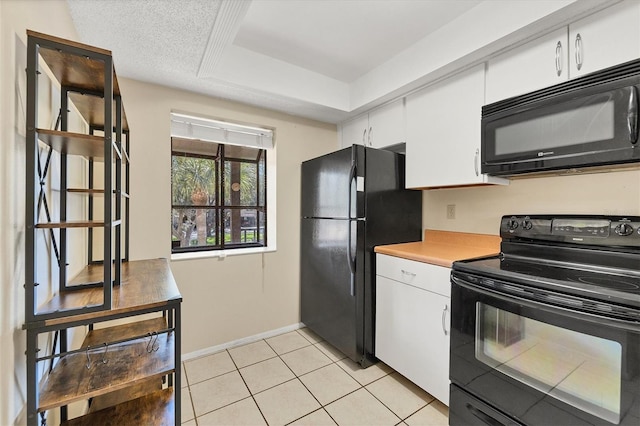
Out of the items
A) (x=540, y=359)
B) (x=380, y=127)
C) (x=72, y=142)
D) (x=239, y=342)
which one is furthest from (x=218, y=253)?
(x=540, y=359)

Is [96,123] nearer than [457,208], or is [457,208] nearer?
[96,123]

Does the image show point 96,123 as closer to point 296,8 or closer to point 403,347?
point 296,8

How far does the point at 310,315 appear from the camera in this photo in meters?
2.71

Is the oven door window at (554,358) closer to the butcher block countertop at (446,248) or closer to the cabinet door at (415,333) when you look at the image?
the cabinet door at (415,333)

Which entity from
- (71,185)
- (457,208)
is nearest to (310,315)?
(457,208)

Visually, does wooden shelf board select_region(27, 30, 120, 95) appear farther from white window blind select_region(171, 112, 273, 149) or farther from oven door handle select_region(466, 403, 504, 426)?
oven door handle select_region(466, 403, 504, 426)

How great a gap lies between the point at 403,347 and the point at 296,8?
227cm

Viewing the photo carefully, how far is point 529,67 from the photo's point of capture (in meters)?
1.54

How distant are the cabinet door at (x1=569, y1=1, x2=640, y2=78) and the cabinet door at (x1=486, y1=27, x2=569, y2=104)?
0.14 feet

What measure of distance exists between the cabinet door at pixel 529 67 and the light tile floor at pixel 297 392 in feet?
6.40

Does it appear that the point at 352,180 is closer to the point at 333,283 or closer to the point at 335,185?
the point at 335,185

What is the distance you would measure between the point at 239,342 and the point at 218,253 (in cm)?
83

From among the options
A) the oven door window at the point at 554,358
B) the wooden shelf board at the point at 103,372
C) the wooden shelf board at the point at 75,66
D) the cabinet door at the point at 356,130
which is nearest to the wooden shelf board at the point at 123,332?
the wooden shelf board at the point at 103,372

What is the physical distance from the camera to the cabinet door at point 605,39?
1220 mm
